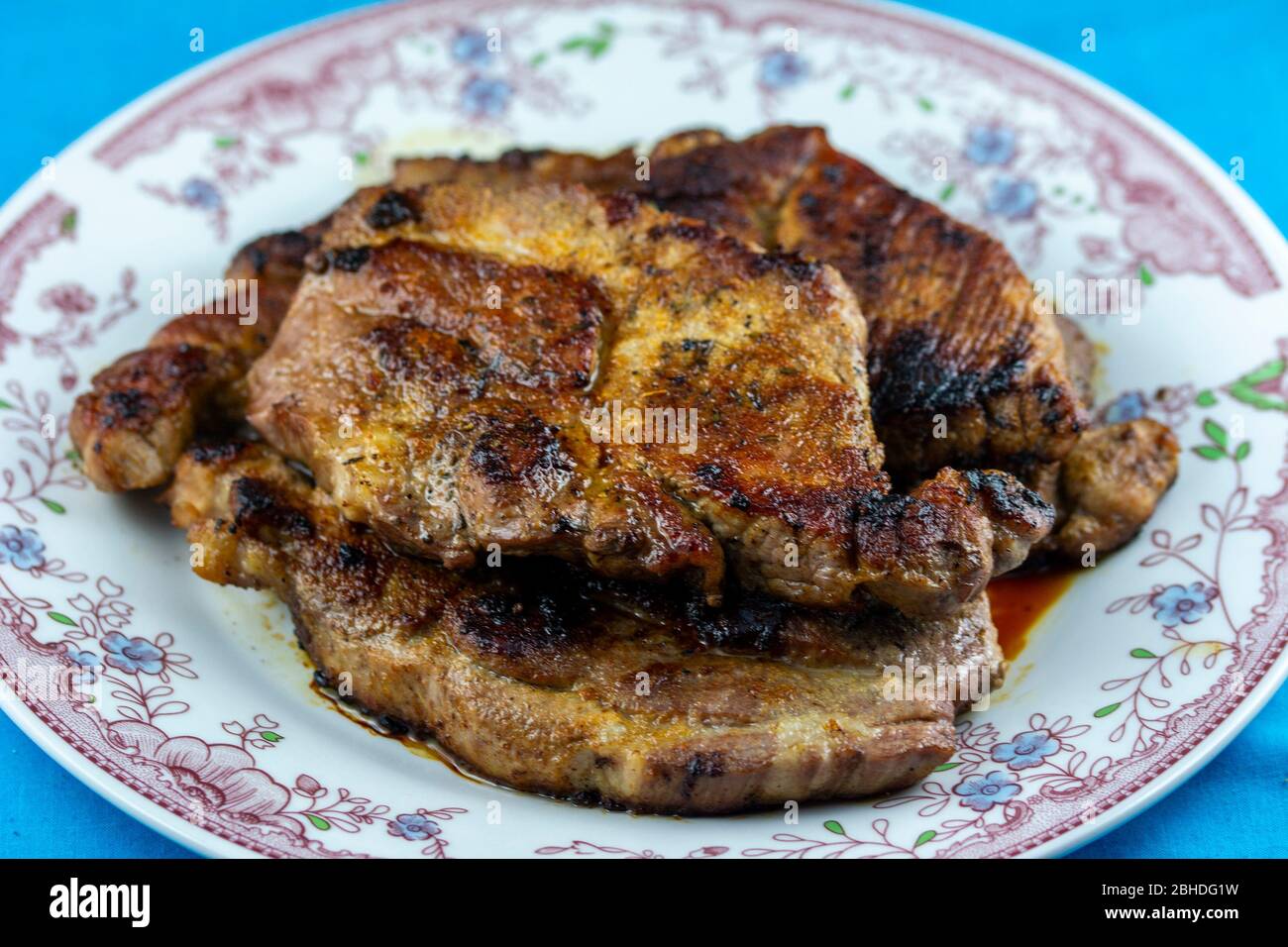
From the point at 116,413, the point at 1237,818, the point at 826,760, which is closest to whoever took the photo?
the point at 826,760

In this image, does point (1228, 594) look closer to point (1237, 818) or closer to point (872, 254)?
point (1237, 818)

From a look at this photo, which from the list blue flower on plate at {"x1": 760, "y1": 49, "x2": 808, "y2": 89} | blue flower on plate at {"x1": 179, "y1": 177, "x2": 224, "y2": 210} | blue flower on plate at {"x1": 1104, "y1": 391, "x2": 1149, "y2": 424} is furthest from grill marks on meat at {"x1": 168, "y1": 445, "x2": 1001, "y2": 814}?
blue flower on plate at {"x1": 760, "y1": 49, "x2": 808, "y2": 89}

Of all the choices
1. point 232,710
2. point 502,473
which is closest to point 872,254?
point 502,473

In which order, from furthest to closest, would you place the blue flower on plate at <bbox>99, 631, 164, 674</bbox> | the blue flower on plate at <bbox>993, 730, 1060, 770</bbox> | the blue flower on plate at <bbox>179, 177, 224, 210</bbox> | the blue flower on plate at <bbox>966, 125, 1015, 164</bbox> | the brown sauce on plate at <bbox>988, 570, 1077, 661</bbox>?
the blue flower on plate at <bbox>966, 125, 1015, 164</bbox>, the blue flower on plate at <bbox>179, 177, 224, 210</bbox>, the brown sauce on plate at <bbox>988, 570, 1077, 661</bbox>, the blue flower on plate at <bbox>99, 631, 164, 674</bbox>, the blue flower on plate at <bbox>993, 730, 1060, 770</bbox>

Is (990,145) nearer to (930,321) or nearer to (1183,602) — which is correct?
(930,321)

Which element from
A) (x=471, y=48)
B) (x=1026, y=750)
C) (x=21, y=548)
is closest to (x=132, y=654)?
(x=21, y=548)

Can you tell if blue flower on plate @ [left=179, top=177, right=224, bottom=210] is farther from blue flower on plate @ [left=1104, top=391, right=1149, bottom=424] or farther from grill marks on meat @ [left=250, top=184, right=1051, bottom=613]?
blue flower on plate @ [left=1104, top=391, right=1149, bottom=424]

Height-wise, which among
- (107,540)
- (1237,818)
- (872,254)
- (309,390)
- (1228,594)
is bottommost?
(1237,818)
